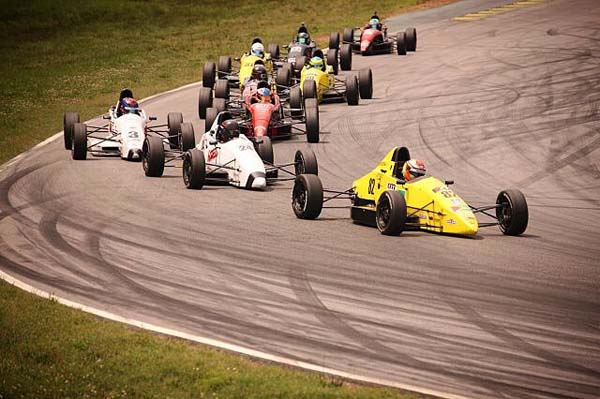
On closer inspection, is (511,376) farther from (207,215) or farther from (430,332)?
(207,215)

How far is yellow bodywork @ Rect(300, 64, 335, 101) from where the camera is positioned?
3741 centimetres

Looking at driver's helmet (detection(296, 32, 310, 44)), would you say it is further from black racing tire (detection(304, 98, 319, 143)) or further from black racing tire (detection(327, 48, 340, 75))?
black racing tire (detection(304, 98, 319, 143))

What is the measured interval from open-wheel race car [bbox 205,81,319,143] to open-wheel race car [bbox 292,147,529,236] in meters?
Answer: 8.31

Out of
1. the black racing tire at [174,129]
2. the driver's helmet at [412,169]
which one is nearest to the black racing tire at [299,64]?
the black racing tire at [174,129]

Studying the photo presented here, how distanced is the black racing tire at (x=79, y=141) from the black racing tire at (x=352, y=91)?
10970 mm

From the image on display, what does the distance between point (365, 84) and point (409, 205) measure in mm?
18045

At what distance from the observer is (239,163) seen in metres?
25.3

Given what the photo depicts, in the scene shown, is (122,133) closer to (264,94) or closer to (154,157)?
(154,157)

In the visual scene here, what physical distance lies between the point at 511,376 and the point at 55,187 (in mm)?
14989

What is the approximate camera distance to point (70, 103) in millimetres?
41031

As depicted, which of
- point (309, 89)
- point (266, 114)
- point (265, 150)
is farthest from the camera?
point (309, 89)

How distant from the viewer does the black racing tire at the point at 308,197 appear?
21.6m

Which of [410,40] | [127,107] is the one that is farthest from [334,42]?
[127,107]

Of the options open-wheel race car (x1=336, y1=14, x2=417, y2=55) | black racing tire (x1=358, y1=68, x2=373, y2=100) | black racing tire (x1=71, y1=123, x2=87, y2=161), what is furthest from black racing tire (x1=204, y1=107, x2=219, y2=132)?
open-wheel race car (x1=336, y1=14, x2=417, y2=55)
